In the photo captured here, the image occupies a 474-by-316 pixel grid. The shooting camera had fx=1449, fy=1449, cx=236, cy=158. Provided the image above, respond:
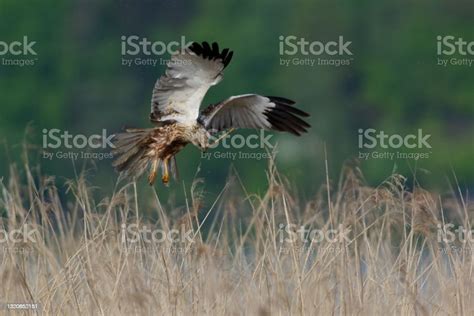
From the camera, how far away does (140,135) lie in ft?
26.3

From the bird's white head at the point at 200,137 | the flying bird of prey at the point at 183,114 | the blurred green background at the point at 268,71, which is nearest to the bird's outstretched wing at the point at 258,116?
the flying bird of prey at the point at 183,114

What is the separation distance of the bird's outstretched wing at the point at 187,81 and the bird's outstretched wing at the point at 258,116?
0.79 feet

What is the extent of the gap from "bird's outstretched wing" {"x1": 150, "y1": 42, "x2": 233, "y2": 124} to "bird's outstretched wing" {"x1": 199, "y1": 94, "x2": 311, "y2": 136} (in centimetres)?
24

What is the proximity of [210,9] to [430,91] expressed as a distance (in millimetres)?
4839

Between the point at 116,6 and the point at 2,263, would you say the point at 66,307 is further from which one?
the point at 116,6

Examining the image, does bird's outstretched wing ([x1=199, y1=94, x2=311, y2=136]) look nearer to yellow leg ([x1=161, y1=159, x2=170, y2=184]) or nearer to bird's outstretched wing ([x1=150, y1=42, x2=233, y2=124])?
bird's outstretched wing ([x1=150, y1=42, x2=233, y2=124])

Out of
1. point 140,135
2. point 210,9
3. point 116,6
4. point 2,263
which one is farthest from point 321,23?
point 2,263

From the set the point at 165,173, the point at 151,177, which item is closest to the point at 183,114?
the point at 165,173

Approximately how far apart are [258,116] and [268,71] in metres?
20.6

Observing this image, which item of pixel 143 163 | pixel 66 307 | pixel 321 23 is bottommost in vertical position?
pixel 66 307

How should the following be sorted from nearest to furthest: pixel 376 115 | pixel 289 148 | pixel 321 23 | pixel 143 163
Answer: pixel 143 163, pixel 289 148, pixel 376 115, pixel 321 23

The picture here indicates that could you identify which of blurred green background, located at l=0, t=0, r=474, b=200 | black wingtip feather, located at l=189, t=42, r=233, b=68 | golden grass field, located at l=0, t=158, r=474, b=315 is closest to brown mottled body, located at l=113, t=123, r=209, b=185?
black wingtip feather, located at l=189, t=42, r=233, b=68

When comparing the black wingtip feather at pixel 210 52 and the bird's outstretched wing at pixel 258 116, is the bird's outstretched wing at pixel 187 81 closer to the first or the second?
the black wingtip feather at pixel 210 52

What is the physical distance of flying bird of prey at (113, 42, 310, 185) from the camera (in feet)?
25.4
